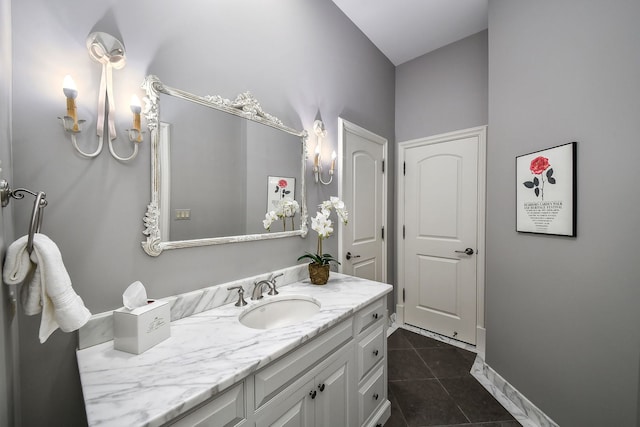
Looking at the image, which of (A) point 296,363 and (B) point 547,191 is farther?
(B) point 547,191

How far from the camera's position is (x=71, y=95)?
2.82ft

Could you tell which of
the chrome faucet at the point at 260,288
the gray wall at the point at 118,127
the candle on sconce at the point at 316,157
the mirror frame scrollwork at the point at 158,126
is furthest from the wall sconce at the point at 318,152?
the chrome faucet at the point at 260,288

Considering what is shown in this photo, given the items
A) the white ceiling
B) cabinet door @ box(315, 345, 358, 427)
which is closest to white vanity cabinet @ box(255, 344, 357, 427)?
cabinet door @ box(315, 345, 358, 427)

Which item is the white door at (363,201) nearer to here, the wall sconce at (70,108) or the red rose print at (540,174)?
the red rose print at (540,174)

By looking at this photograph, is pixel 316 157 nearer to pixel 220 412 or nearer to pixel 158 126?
pixel 158 126

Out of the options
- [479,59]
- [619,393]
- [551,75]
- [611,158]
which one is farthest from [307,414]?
[479,59]

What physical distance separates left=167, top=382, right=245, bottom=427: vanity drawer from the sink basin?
0.51m

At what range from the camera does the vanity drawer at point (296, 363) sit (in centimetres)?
88

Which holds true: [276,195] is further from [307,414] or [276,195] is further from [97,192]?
[307,414]

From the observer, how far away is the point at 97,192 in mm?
977

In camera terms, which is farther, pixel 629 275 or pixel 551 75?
pixel 551 75

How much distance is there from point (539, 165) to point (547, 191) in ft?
0.57

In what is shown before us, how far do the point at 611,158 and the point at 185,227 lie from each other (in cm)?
211

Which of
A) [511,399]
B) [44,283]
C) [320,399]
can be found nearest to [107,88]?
[44,283]
